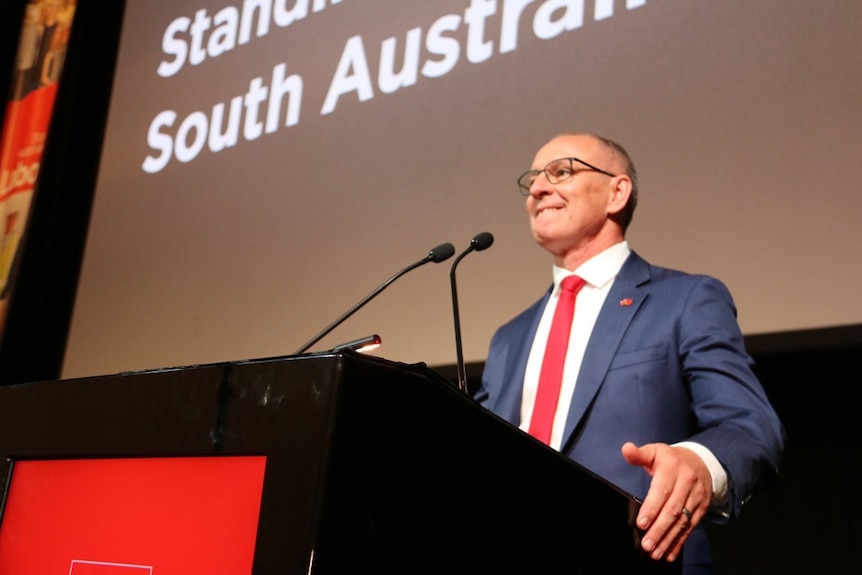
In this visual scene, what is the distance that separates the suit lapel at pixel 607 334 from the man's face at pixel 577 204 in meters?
0.20

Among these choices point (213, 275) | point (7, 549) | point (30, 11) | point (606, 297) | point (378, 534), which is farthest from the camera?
point (30, 11)

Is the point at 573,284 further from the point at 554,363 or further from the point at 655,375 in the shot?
the point at 655,375

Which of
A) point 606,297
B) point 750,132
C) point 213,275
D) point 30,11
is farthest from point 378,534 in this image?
point 30,11

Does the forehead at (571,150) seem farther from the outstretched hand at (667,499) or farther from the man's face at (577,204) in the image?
the outstretched hand at (667,499)

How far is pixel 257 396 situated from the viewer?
735mm

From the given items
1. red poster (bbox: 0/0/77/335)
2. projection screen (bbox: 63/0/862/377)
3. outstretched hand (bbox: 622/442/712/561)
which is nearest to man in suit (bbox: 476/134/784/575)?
outstretched hand (bbox: 622/442/712/561)

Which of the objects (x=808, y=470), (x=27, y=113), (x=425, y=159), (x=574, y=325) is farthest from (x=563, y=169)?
(x=27, y=113)

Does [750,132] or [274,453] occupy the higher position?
[750,132]

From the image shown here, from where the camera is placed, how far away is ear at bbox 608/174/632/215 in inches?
79.0

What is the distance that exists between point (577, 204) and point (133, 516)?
1371 mm

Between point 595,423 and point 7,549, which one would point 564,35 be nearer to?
point 595,423

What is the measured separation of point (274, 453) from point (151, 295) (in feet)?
9.06

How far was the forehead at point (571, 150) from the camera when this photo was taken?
2.02 meters

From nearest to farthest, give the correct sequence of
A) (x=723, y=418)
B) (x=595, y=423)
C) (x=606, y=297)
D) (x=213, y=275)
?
1. (x=723, y=418)
2. (x=595, y=423)
3. (x=606, y=297)
4. (x=213, y=275)
